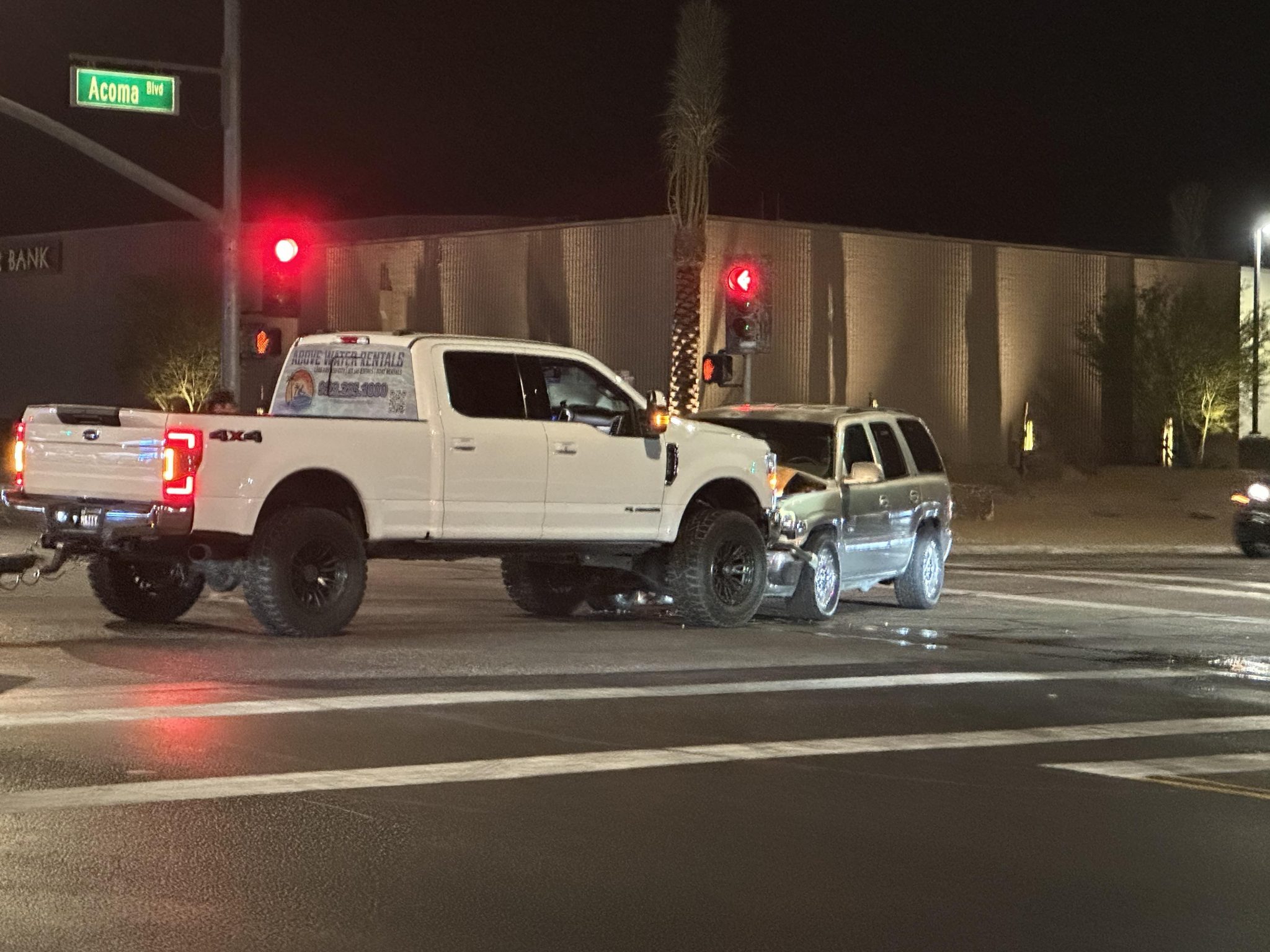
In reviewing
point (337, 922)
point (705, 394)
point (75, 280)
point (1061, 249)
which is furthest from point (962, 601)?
point (75, 280)

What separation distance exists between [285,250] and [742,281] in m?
6.45

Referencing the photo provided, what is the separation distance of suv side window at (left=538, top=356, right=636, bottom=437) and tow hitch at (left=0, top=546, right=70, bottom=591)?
3.82m

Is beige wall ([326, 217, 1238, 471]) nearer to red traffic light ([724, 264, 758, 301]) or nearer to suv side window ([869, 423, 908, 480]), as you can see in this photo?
red traffic light ([724, 264, 758, 301])

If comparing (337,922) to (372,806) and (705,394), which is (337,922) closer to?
(372,806)

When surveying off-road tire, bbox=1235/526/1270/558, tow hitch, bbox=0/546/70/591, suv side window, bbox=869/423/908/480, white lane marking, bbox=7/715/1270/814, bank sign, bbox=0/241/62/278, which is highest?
bank sign, bbox=0/241/62/278

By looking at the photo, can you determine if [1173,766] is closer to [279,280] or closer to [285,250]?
[279,280]

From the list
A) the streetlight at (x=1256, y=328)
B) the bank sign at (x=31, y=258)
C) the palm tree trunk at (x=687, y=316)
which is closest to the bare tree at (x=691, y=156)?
the palm tree trunk at (x=687, y=316)

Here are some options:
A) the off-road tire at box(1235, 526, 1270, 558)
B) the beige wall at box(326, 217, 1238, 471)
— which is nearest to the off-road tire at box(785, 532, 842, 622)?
the off-road tire at box(1235, 526, 1270, 558)

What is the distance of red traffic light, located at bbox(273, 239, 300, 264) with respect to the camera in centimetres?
2259

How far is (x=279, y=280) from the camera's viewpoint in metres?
22.6

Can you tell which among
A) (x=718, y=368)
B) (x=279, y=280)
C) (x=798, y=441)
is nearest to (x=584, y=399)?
(x=798, y=441)

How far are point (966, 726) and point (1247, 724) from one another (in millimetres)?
1826

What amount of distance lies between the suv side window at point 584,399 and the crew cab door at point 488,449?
0.30m

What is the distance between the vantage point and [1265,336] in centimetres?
5191
